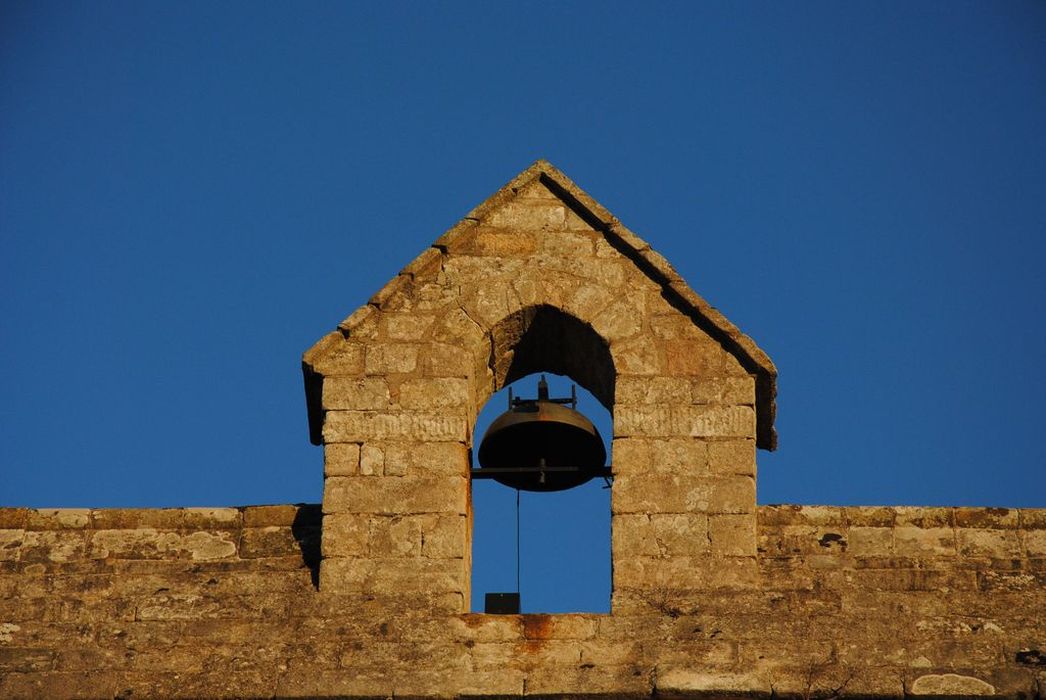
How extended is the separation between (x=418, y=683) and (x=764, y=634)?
2.07 metres

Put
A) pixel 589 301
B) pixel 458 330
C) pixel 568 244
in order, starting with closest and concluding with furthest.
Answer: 1. pixel 458 330
2. pixel 589 301
3. pixel 568 244

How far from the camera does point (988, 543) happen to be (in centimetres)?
1891

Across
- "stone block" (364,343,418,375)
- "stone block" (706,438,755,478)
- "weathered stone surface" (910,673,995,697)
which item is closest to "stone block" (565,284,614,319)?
"stone block" (364,343,418,375)

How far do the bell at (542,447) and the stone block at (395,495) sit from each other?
900 mm

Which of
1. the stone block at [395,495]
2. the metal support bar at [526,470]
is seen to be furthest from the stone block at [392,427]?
the metal support bar at [526,470]

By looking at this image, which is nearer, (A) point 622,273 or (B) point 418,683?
(B) point 418,683

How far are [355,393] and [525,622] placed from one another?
193 cm

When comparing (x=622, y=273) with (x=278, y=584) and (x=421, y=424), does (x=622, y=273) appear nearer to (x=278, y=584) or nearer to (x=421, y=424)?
(x=421, y=424)

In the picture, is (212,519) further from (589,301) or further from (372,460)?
(589,301)

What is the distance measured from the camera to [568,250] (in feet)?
64.7

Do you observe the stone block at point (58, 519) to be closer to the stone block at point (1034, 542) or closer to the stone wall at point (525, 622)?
the stone wall at point (525, 622)

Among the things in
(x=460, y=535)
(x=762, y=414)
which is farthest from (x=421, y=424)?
(x=762, y=414)

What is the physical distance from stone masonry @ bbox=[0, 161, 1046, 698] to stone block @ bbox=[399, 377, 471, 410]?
12mm

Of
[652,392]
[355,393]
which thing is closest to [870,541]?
[652,392]
